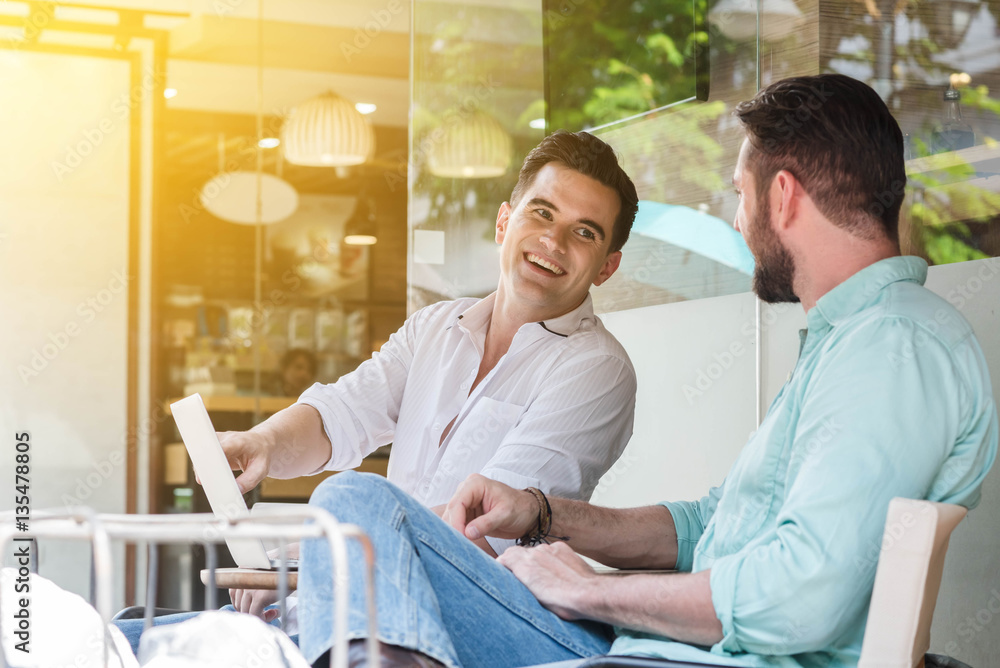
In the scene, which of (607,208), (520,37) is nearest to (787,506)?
(607,208)

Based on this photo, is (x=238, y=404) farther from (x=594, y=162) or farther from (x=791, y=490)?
(x=791, y=490)

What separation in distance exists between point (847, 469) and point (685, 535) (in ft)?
2.18

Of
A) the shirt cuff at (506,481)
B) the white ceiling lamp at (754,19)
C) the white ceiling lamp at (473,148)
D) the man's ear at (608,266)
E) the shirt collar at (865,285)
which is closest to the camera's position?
the shirt collar at (865,285)

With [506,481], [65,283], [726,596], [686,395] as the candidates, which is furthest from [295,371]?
[726,596]

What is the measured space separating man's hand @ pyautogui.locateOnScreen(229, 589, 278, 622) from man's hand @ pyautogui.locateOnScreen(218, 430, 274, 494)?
246 mm

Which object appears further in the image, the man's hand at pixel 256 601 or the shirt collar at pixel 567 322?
the shirt collar at pixel 567 322

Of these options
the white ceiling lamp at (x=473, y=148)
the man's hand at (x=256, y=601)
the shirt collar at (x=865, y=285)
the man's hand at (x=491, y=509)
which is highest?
the white ceiling lamp at (x=473, y=148)

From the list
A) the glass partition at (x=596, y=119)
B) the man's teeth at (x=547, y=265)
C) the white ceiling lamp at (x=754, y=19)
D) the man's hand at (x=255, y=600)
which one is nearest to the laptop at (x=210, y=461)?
the man's hand at (x=255, y=600)

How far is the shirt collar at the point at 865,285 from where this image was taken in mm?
1333

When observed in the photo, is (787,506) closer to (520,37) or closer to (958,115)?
(958,115)

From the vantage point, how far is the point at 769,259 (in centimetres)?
149

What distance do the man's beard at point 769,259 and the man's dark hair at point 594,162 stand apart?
0.77m

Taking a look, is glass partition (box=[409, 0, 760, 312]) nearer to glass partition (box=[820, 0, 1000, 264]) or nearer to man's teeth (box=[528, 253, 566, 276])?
→ glass partition (box=[820, 0, 1000, 264])

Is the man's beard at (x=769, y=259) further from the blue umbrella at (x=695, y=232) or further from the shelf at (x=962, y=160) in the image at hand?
the blue umbrella at (x=695, y=232)
